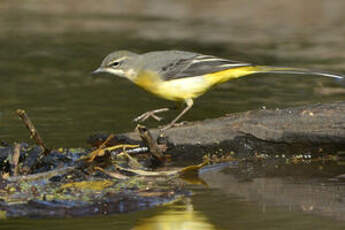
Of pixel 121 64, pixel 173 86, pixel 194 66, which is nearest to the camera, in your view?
pixel 173 86

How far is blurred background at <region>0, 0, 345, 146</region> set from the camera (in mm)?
10617

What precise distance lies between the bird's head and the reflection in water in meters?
3.41

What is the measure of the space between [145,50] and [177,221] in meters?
9.32

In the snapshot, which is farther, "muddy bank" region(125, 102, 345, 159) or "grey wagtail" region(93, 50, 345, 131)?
"grey wagtail" region(93, 50, 345, 131)

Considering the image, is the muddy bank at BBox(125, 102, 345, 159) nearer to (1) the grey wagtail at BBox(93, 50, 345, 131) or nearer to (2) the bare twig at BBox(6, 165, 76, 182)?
(1) the grey wagtail at BBox(93, 50, 345, 131)

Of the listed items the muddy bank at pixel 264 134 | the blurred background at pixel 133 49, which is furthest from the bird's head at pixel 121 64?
the muddy bank at pixel 264 134

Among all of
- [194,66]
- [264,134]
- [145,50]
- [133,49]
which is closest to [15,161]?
[264,134]

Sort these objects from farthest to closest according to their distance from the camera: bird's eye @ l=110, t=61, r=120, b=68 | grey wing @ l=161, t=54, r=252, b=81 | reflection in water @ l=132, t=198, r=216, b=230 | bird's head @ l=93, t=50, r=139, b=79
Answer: bird's eye @ l=110, t=61, r=120, b=68 → bird's head @ l=93, t=50, r=139, b=79 → grey wing @ l=161, t=54, r=252, b=81 → reflection in water @ l=132, t=198, r=216, b=230

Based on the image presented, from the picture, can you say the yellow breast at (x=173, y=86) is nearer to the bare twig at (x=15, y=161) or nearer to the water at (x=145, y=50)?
the water at (x=145, y=50)

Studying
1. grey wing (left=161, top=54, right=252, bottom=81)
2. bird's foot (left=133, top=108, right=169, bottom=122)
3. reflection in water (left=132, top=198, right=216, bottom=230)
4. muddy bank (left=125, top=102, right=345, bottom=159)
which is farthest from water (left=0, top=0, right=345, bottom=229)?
muddy bank (left=125, top=102, right=345, bottom=159)

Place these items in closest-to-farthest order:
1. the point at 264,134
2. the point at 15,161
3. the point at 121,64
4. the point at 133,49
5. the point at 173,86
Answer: the point at 15,161 < the point at 264,134 < the point at 173,86 < the point at 121,64 < the point at 133,49

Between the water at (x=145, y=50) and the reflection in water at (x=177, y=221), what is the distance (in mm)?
14

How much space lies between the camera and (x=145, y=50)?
1528cm

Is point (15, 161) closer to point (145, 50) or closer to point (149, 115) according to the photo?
point (149, 115)
